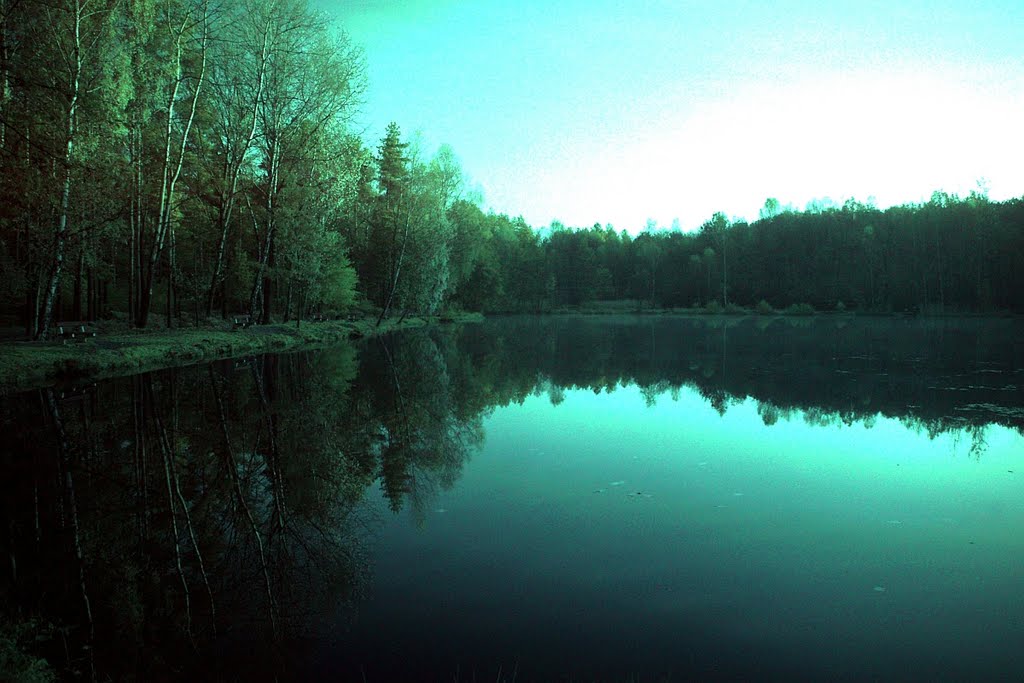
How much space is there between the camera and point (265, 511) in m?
6.70

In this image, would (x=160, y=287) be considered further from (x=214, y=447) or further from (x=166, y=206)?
(x=214, y=447)

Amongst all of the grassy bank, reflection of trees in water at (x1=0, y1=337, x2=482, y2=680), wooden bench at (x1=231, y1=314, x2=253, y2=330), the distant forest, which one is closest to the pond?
reflection of trees in water at (x1=0, y1=337, x2=482, y2=680)

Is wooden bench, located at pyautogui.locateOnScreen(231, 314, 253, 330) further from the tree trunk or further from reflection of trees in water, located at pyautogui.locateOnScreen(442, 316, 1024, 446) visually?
reflection of trees in water, located at pyautogui.locateOnScreen(442, 316, 1024, 446)

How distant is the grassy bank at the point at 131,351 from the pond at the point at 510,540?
6.75 ft

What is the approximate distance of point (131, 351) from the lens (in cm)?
1817

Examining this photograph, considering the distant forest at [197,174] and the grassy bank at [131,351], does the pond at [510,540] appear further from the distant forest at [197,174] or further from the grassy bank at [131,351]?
the distant forest at [197,174]

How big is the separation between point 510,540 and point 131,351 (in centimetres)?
1612

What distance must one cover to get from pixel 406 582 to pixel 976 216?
8514 cm

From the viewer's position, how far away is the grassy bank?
596 inches

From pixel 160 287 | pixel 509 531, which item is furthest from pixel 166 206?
pixel 509 531

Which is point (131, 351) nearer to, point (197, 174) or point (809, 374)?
point (197, 174)

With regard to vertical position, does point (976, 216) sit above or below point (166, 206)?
above

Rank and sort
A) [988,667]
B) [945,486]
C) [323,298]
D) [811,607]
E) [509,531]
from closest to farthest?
[988,667] → [811,607] → [509,531] → [945,486] → [323,298]

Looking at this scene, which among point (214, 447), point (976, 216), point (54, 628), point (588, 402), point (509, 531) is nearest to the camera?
point (54, 628)
